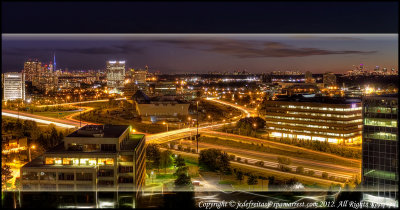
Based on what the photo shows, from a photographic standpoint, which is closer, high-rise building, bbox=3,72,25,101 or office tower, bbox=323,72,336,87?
high-rise building, bbox=3,72,25,101

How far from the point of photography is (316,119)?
1303 centimetres

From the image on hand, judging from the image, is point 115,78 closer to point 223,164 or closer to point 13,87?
point 13,87

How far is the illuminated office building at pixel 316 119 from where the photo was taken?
495 inches

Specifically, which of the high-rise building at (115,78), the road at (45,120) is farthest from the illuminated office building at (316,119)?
the high-rise building at (115,78)

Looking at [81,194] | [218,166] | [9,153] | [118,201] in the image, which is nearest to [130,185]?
[118,201]

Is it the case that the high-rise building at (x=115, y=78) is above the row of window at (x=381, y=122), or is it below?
above

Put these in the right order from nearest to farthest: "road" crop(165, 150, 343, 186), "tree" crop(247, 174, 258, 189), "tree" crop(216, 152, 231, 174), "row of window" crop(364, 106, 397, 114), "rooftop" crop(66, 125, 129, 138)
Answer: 1. "row of window" crop(364, 106, 397, 114)
2. "rooftop" crop(66, 125, 129, 138)
3. "tree" crop(247, 174, 258, 189)
4. "road" crop(165, 150, 343, 186)
5. "tree" crop(216, 152, 231, 174)

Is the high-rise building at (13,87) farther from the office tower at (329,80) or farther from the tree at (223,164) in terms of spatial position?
the office tower at (329,80)

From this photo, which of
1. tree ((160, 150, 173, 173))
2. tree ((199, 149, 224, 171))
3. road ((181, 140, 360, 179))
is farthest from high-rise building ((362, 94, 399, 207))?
tree ((160, 150, 173, 173))

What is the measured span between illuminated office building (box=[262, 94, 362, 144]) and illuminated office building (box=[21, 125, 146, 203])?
8.23 m

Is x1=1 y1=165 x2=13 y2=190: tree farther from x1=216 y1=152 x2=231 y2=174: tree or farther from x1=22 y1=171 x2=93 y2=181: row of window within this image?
x1=216 y1=152 x2=231 y2=174: tree

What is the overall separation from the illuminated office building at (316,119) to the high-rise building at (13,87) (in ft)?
30.6

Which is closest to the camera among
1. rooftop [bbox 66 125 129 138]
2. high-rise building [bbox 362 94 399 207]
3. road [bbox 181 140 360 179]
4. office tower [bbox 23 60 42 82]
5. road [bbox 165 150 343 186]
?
high-rise building [bbox 362 94 399 207]

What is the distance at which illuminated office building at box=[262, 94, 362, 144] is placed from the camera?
1258cm
